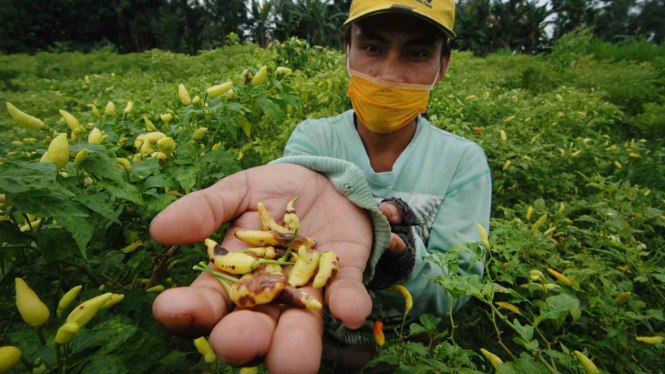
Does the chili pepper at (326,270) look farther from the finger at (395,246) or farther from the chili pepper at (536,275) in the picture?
the chili pepper at (536,275)

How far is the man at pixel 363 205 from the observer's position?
921 millimetres

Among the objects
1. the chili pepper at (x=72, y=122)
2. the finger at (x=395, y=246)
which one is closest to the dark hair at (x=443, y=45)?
the finger at (x=395, y=246)

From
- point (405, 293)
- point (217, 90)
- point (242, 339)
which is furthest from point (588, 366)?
point (217, 90)

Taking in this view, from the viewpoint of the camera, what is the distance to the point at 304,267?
1.22 meters

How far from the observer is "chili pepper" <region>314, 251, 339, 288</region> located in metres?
1.14

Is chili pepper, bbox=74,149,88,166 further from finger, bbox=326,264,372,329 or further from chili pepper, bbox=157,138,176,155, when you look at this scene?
finger, bbox=326,264,372,329

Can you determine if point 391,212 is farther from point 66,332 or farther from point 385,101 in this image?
point 66,332

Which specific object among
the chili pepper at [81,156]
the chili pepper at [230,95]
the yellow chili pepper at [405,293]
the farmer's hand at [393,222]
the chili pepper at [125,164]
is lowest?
the yellow chili pepper at [405,293]

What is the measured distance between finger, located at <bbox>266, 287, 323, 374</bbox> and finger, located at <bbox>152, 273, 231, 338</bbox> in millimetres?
189

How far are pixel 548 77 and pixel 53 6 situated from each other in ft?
115

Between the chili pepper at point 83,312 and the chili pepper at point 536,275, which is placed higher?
the chili pepper at point 83,312

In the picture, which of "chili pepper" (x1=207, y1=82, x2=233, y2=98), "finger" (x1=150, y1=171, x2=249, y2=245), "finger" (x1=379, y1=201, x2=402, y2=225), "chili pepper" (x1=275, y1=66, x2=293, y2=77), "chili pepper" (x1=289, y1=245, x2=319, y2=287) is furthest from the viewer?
"chili pepper" (x1=275, y1=66, x2=293, y2=77)

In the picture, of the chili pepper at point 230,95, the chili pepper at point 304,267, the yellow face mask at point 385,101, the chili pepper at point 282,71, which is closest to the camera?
the chili pepper at point 304,267

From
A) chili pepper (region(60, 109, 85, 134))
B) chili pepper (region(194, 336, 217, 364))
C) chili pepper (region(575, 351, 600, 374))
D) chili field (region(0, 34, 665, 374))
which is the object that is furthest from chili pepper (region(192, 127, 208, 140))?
chili pepper (region(575, 351, 600, 374))
